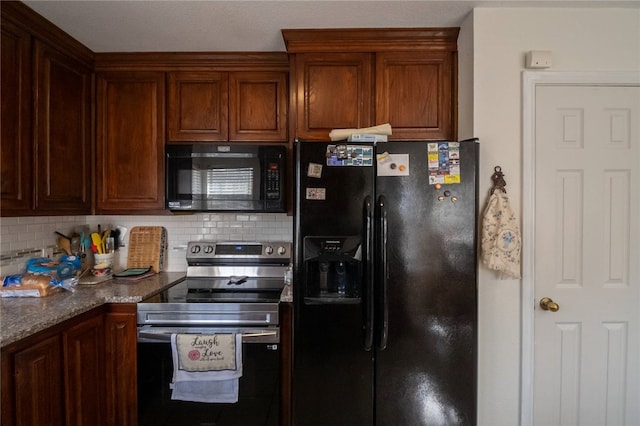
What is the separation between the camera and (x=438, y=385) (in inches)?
62.1

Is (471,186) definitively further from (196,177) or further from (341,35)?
(196,177)

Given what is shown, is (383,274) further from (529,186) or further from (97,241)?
(97,241)

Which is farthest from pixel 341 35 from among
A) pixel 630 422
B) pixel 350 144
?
pixel 630 422

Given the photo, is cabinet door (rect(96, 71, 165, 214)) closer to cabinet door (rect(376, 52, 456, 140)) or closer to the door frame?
cabinet door (rect(376, 52, 456, 140))

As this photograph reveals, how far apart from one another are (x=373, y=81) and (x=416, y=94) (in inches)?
10.2

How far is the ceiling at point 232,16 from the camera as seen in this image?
165cm

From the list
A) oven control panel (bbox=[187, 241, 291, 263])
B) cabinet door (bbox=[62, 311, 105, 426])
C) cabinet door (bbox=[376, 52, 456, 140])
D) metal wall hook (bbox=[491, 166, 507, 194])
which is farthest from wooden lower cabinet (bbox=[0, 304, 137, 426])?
metal wall hook (bbox=[491, 166, 507, 194])

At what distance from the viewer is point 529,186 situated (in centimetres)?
167

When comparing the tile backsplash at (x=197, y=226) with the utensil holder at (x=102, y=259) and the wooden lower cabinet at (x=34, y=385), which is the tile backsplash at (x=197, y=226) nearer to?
the utensil holder at (x=102, y=259)

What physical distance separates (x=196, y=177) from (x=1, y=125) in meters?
0.92

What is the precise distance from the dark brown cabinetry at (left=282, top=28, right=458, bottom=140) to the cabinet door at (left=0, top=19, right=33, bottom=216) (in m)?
1.35

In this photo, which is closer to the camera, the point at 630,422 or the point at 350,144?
the point at 350,144

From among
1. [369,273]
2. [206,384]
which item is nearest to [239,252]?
[206,384]

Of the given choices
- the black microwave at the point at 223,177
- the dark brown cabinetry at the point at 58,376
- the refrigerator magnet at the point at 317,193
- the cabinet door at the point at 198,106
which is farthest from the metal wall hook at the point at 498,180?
the dark brown cabinetry at the point at 58,376
